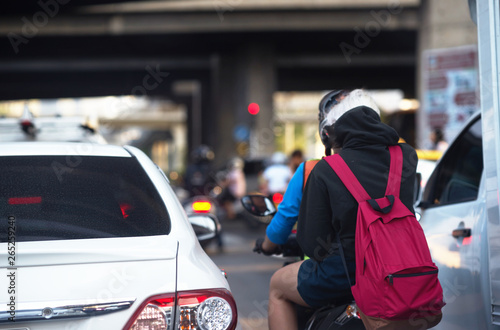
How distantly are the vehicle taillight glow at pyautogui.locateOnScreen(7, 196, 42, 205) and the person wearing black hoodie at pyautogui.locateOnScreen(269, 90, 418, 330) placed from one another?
113cm

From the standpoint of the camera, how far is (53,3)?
24.4 meters

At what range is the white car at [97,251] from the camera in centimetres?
242

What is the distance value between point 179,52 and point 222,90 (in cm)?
249

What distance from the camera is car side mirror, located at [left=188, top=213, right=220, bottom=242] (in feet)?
12.5

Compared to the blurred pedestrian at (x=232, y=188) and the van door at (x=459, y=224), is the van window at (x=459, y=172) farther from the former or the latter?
the blurred pedestrian at (x=232, y=188)

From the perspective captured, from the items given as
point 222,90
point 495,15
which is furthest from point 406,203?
point 222,90

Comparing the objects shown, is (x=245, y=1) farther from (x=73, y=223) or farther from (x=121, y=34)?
(x=73, y=223)

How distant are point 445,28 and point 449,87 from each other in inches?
112

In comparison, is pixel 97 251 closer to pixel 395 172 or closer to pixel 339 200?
pixel 339 200

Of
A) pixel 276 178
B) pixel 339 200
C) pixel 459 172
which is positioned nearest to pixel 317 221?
pixel 339 200

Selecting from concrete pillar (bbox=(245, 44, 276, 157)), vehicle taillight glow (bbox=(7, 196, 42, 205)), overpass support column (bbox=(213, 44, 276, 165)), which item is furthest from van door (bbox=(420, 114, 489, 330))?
concrete pillar (bbox=(245, 44, 276, 157))

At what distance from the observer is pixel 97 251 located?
8.59ft

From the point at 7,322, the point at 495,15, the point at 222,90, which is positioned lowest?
the point at 7,322

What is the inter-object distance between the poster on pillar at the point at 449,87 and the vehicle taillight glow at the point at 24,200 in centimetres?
1770
